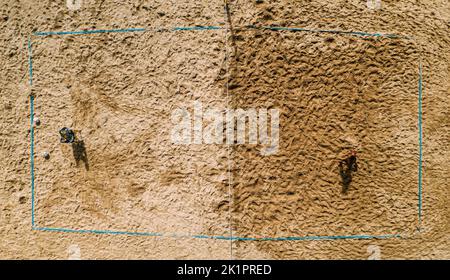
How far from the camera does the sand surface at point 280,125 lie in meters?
2.07

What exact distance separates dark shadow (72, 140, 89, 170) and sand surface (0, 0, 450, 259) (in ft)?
0.50

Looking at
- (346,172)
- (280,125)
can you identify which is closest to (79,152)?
(280,125)

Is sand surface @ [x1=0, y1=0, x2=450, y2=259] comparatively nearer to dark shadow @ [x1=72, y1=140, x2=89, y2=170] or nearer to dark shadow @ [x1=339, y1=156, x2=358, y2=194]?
dark shadow @ [x1=339, y1=156, x2=358, y2=194]

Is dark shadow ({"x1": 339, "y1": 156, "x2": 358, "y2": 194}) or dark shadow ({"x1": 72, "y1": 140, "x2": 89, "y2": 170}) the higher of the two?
dark shadow ({"x1": 72, "y1": 140, "x2": 89, "y2": 170})

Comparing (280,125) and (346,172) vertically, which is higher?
(280,125)

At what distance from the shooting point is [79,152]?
7.27ft

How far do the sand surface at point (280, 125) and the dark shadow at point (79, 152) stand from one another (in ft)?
0.50

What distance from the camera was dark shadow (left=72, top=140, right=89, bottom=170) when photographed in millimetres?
2213

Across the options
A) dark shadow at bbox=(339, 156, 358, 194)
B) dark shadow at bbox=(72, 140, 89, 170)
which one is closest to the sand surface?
dark shadow at bbox=(339, 156, 358, 194)

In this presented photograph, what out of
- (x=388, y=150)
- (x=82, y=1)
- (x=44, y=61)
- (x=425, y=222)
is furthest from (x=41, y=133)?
(x=425, y=222)

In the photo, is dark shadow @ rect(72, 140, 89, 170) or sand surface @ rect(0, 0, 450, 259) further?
dark shadow @ rect(72, 140, 89, 170)

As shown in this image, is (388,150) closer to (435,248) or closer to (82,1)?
(435,248)

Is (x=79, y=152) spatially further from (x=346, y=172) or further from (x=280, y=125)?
(x=346, y=172)

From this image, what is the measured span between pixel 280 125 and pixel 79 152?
76.0 inches
